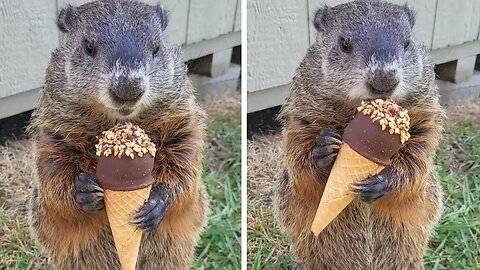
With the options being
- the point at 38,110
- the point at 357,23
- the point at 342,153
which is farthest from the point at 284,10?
the point at 38,110

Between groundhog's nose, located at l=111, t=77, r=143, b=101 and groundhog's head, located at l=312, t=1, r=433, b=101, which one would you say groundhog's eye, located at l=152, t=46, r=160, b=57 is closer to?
groundhog's nose, located at l=111, t=77, r=143, b=101

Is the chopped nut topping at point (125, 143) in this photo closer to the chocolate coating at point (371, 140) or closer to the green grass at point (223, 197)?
the chocolate coating at point (371, 140)

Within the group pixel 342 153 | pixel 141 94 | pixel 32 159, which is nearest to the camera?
pixel 141 94

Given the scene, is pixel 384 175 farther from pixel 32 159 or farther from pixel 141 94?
pixel 32 159

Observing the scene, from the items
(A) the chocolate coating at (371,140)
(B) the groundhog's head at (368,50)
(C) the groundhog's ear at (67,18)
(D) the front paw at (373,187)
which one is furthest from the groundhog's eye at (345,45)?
(C) the groundhog's ear at (67,18)

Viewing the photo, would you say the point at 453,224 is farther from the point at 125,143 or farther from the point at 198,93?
the point at 125,143
